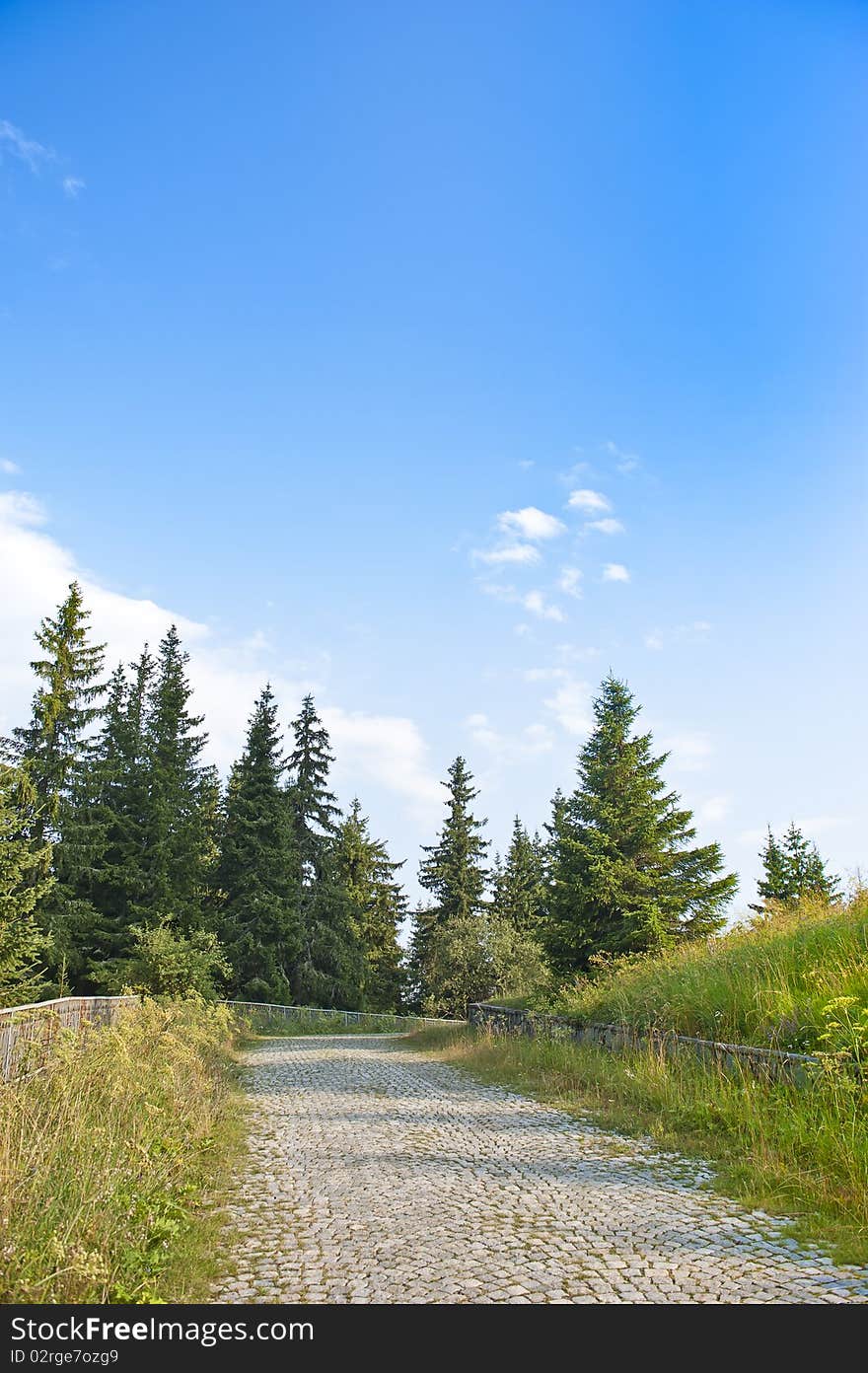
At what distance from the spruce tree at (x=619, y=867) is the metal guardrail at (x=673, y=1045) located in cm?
363

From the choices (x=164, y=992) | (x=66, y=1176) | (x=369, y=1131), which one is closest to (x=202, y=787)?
(x=164, y=992)

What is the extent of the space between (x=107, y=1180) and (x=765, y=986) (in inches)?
282

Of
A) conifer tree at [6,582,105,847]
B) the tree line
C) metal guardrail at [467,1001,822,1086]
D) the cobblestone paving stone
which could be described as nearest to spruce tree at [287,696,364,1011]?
the tree line

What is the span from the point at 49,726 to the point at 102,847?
548cm

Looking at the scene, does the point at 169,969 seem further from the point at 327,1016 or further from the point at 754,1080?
the point at 754,1080

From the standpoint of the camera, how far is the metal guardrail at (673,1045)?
280 inches

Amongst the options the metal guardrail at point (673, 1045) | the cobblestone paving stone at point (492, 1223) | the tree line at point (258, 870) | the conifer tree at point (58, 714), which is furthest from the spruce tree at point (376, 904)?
the cobblestone paving stone at point (492, 1223)

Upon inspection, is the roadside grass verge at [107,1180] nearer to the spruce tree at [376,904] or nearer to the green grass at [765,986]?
the green grass at [765,986]

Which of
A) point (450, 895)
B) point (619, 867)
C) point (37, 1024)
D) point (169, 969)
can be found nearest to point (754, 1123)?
point (37, 1024)

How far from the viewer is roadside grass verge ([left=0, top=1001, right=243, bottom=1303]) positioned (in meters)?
3.62

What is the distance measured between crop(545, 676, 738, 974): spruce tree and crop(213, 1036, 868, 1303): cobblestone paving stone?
10.7m

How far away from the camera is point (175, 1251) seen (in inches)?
169

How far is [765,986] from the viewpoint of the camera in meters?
9.00

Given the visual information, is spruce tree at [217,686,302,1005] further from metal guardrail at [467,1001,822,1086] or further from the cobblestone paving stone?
the cobblestone paving stone
